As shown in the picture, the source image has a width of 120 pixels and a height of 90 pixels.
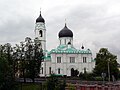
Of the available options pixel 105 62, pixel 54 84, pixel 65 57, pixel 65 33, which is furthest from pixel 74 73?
pixel 54 84

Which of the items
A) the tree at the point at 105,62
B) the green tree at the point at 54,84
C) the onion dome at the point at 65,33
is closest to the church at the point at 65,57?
the onion dome at the point at 65,33

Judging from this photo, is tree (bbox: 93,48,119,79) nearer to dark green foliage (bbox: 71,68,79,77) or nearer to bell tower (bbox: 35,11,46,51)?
dark green foliage (bbox: 71,68,79,77)

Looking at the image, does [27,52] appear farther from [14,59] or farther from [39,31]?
[39,31]

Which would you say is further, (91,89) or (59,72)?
(59,72)

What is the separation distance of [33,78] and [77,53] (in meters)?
33.7

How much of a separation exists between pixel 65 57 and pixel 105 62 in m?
13.2

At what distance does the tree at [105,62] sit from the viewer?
269 ft

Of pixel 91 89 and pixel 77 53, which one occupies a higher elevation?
pixel 77 53

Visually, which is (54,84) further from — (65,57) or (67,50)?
(67,50)

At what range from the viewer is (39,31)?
93375mm

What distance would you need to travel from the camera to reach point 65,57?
298 ft

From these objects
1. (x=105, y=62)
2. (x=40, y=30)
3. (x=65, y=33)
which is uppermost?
(x=40, y=30)

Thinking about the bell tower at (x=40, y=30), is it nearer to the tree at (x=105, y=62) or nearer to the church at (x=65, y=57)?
the church at (x=65, y=57)

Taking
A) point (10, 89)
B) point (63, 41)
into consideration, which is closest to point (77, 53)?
point (63, 41)
